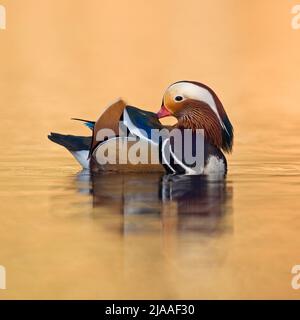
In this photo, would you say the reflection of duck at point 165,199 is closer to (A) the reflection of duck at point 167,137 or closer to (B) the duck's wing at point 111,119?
(A) the reflection of duck at point 167,137

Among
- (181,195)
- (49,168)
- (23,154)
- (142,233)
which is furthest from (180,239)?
(23,154)

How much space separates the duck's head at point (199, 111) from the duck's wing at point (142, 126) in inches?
7.2

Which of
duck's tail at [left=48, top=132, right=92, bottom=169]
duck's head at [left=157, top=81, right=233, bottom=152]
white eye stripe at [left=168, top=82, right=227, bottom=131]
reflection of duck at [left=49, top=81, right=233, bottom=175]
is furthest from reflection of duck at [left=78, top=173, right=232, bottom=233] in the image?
white eye stripe at [left=168, top=82, right=227, bottom=131]

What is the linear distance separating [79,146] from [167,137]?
636 mm

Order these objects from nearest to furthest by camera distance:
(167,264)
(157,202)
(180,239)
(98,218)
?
(167,264)
(180,239)
(98,218)
(157,202)

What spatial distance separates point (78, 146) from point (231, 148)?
1.06m

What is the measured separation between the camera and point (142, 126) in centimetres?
619

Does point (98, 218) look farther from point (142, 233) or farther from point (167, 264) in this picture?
point (167, 264)

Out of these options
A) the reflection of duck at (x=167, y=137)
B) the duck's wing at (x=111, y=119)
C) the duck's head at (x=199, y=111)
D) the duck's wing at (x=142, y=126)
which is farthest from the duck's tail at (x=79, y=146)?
the duck's head at (x=199, y=111)

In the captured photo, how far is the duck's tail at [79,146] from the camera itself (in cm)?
638

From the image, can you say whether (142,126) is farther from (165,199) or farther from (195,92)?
(165,199)

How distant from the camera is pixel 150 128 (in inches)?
244

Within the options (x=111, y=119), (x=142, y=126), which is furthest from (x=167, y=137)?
(x=111, y=119)

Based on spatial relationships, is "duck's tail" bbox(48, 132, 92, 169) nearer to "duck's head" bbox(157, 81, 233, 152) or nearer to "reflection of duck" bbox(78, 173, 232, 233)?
"reflection of duck" bbox(78, 173, 232, 233)
